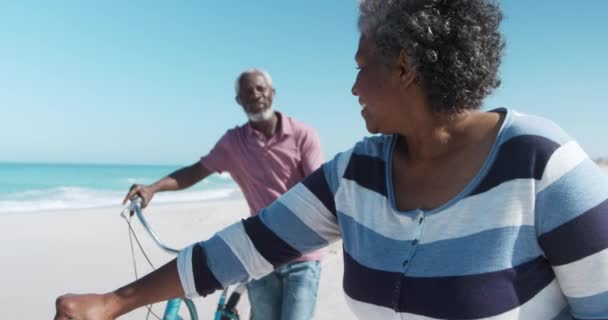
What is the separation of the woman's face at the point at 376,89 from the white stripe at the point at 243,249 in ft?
1.55

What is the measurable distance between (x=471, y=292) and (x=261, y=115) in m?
2.38

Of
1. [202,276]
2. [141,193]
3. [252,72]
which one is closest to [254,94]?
[252,72]

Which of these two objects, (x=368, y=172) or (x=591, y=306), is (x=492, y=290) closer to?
(x=591, y=306)

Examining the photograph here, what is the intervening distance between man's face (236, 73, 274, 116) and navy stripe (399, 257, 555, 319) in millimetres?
2372

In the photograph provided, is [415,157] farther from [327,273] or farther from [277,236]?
[327,273]

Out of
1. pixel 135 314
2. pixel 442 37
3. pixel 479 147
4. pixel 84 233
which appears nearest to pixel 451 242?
pixel 479 147

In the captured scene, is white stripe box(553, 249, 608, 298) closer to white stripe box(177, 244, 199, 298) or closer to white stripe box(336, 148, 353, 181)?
white stripe box(336, 148, 353, 181)

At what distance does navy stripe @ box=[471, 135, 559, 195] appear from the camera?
106cm

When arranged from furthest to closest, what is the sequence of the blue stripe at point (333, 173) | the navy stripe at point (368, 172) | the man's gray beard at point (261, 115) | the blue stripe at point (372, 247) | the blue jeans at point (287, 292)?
1. the man's gray beard at point (261, 115)
2. the blue jeans at point (287, 292)
3. the blue stripe at point (333, 173)
4. the navy stripe at point (368, 172)
5. the blue stripe at point (372, 247)

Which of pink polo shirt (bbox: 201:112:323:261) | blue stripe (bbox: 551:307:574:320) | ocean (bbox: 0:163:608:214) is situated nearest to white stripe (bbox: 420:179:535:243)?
blue stripe (bbox: 551:307:574:320)

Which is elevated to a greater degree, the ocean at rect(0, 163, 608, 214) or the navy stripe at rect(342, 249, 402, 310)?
the ocean at rect(0, 163, 608, 214)

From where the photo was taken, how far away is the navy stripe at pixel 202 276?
137cm

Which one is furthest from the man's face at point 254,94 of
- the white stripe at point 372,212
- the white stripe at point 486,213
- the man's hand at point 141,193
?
the white stripe at point 486,213

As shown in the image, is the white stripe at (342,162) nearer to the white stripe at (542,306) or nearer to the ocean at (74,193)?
the white stripe at (542,306)
